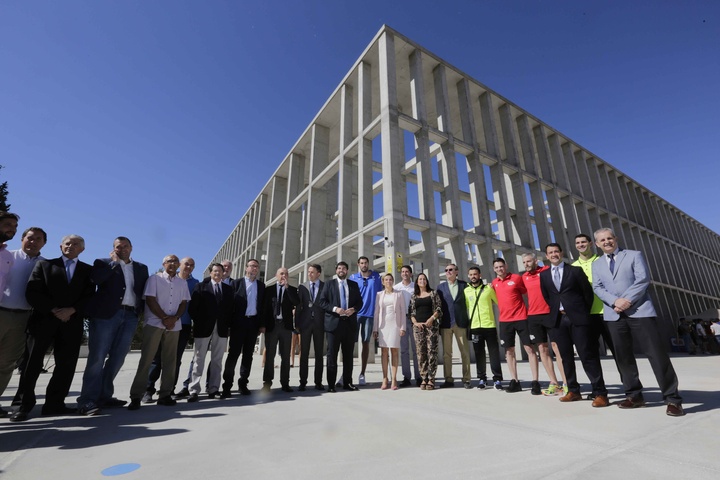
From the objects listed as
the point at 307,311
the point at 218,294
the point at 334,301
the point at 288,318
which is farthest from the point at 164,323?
the point at 334,301

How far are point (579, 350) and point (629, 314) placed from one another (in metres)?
0.73

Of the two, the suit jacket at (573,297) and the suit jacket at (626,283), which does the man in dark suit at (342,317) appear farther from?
the suit jacket at (626,283)

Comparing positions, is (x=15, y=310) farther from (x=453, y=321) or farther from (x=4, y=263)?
(x=453, y=321)

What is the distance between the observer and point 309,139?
810 inches

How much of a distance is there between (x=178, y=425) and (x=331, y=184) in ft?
55.0

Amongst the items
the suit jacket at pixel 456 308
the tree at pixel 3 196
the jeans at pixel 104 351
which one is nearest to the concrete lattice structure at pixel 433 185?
the suit jacket at pixel 456 308

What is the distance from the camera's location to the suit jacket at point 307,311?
17.9 feet

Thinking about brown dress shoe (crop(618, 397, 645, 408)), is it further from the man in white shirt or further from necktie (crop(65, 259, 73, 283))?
necktie (crop(65, 259, 73, 283))

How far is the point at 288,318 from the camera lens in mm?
5270

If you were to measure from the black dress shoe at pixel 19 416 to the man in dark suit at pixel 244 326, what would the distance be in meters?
2.03

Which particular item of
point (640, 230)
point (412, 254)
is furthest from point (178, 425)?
point (640, 230)

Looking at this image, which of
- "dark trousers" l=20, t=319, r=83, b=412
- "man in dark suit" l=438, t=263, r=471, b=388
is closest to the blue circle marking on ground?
"dark trousers" l=20, t=319, r=83, b=412

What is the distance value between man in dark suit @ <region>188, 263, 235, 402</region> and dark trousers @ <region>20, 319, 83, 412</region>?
130cm

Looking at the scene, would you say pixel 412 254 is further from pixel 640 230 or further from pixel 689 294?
pixel 689 294
